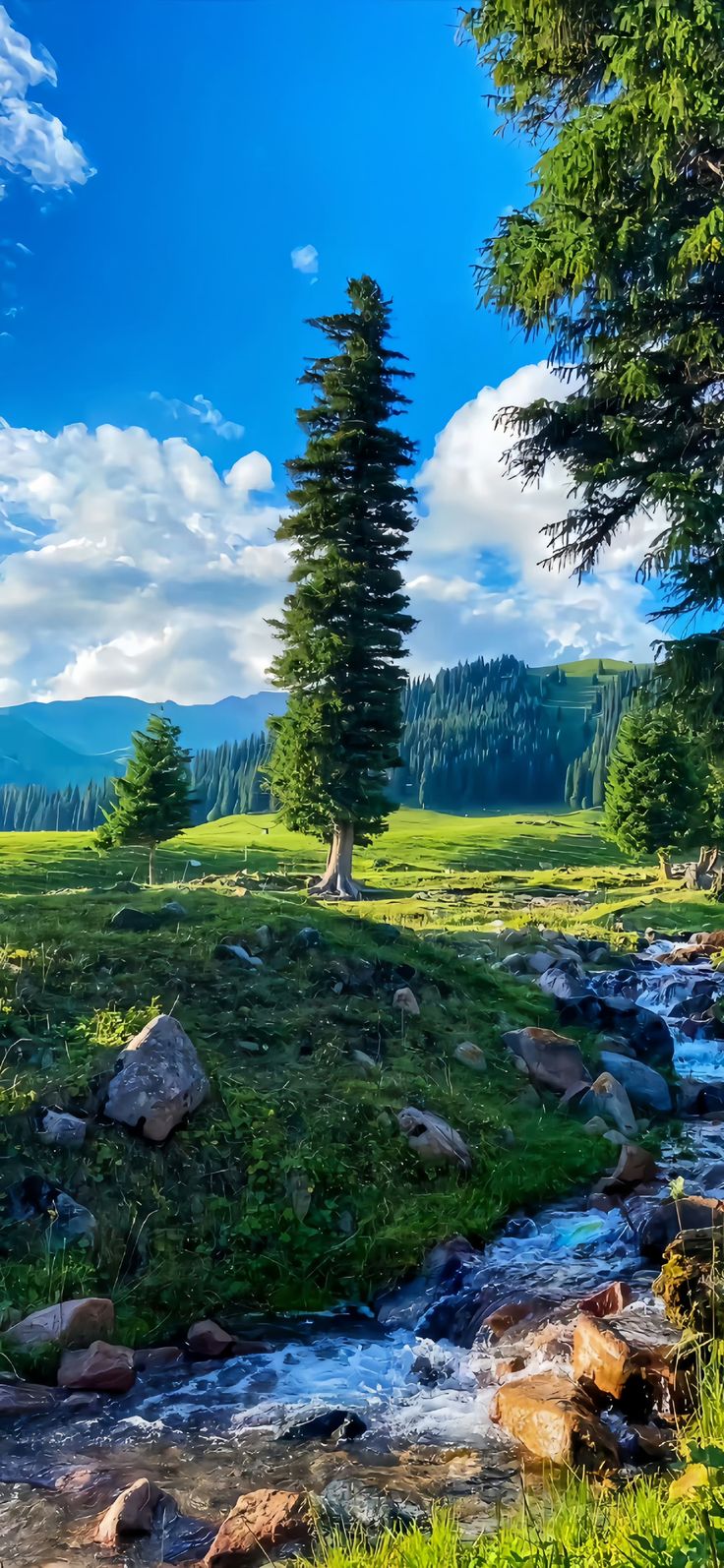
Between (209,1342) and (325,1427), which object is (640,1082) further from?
(325,1427)

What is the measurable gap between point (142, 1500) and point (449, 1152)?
17.7ft

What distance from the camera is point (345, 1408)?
6.01 metres

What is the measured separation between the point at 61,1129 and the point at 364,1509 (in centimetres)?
444

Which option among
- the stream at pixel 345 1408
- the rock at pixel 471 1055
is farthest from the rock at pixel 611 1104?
the stream at pixel 345 1408

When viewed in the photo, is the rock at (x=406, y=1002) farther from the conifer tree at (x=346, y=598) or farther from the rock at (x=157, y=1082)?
the conifer tree at (x=346, y=598)

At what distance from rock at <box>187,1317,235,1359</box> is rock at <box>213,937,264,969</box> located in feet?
18.7

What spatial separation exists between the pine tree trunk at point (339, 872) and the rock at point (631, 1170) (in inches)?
1279

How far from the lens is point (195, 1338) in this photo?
695cm

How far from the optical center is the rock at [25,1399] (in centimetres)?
595

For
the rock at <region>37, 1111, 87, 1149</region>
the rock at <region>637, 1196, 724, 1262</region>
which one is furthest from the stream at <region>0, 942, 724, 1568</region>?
the rock at <region>37, 1111, 87, 1149</region>

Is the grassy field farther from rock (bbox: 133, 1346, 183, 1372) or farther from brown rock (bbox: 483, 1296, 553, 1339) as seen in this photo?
brown rock (bbox: 483, 1296, 553, 1339)

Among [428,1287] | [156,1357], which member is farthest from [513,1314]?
[156,1357]

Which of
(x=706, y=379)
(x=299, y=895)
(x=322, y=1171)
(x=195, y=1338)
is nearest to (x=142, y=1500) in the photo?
(x=195, y=1338)

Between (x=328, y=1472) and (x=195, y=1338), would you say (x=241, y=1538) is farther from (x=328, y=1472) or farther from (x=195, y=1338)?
(x=195, y=1338)
